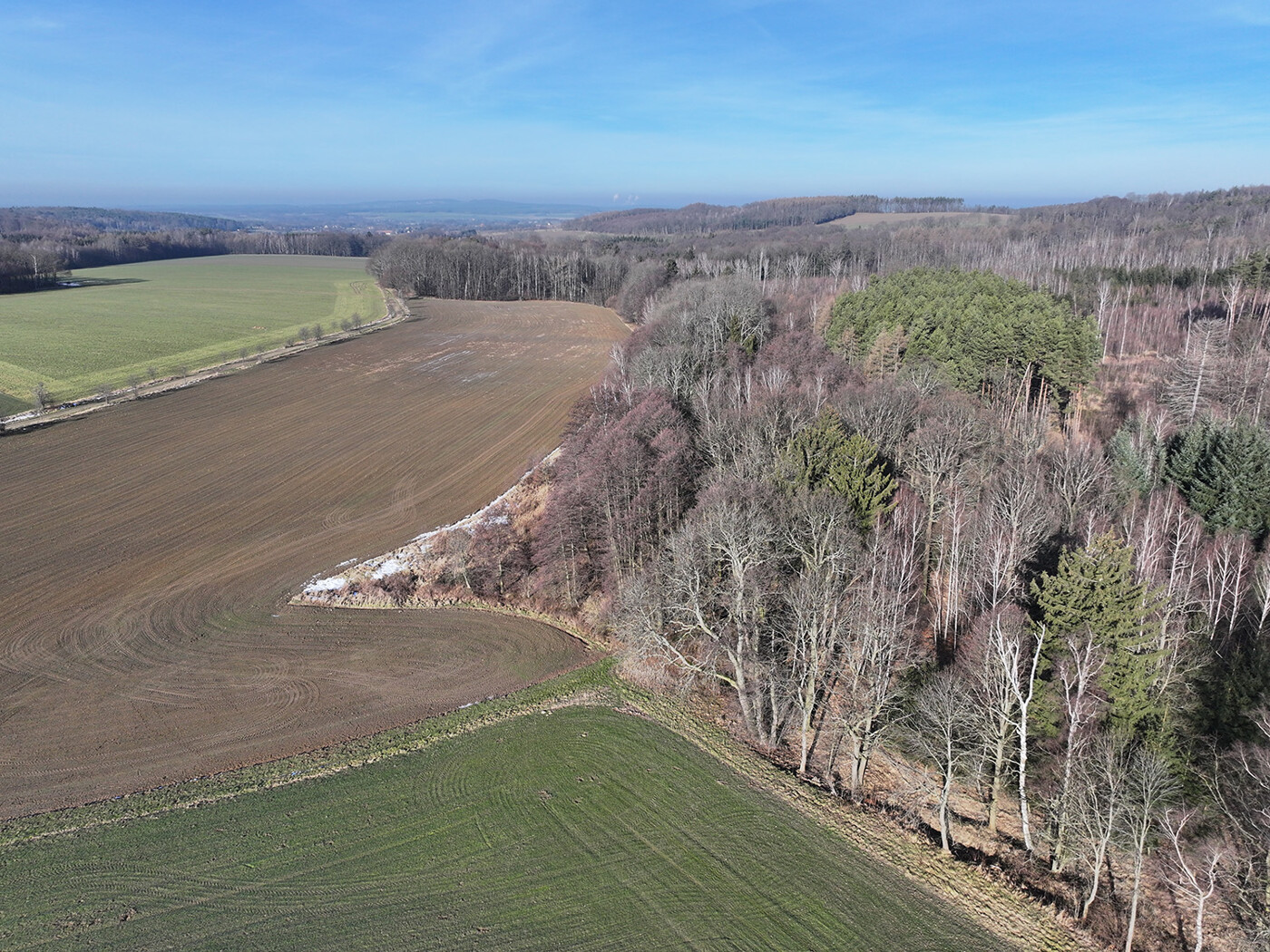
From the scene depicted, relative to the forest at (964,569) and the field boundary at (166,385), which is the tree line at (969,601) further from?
the field boundary at (166,385)

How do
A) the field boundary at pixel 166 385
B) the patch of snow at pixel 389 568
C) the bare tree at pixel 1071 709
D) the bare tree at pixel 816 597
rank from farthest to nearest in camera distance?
the field boundary at pixel 166 385 < the patch of snow at pixel 389 568 < the bare tree at pixel 816 597 < the bare tree at pixel 1071 709

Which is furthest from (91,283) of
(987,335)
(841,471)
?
(841,471)

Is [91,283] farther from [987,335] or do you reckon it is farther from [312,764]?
[987,335]

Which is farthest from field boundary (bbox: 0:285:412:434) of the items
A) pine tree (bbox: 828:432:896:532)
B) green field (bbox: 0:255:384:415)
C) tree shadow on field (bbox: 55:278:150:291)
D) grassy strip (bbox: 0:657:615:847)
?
tree shadow on field (bbox: 55:278:150:291)

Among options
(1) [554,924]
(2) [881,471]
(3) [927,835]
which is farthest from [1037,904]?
(2) [881,471]

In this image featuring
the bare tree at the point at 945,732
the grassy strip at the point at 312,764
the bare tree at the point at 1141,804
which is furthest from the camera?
the grassy strip at the point at 312,764

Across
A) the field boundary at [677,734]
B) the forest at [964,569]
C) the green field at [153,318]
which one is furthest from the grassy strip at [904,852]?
the green field at [153,318]
